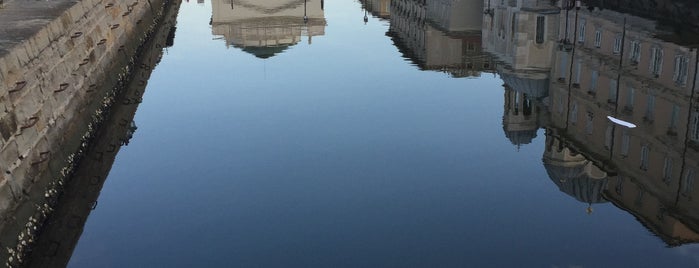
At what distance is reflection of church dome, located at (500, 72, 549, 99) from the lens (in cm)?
4238

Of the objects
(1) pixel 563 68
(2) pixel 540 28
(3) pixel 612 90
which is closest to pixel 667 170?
(3) pixel 612 90

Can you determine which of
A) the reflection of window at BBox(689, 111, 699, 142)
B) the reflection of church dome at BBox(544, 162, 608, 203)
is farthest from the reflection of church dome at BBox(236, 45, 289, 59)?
the reflection of window at BBox(689, 111, 699, 142)

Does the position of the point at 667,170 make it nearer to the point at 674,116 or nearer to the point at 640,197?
the point at 640,197

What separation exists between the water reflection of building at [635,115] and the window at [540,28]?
1598 mm

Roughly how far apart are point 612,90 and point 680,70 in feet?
10.5

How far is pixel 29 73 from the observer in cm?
2384

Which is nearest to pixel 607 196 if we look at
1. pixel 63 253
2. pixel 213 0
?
pixel 63 253

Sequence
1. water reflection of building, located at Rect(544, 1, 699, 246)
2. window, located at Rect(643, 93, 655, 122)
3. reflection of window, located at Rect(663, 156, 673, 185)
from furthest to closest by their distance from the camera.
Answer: window, located at Rect(643, 93, 655, 122), reflection of window, located at Rect(663, 156, 673, 185), water reflection of building, located at Rect(544, 1, 699, 246)

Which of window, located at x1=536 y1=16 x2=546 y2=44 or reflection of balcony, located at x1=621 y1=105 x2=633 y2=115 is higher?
window, located at x1=536 y1=16 x2=546 y2=44

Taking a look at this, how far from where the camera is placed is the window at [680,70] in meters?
35.2

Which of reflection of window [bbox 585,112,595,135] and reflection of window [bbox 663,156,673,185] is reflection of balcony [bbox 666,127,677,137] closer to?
reflection of window [bbox 663,156,673,185]

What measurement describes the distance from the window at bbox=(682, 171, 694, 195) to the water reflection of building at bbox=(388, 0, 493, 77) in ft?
62.5

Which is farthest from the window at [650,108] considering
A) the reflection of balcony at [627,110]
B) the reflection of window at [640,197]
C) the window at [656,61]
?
Answer: the reflection of window at [640,197]

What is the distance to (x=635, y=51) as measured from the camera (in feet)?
134
